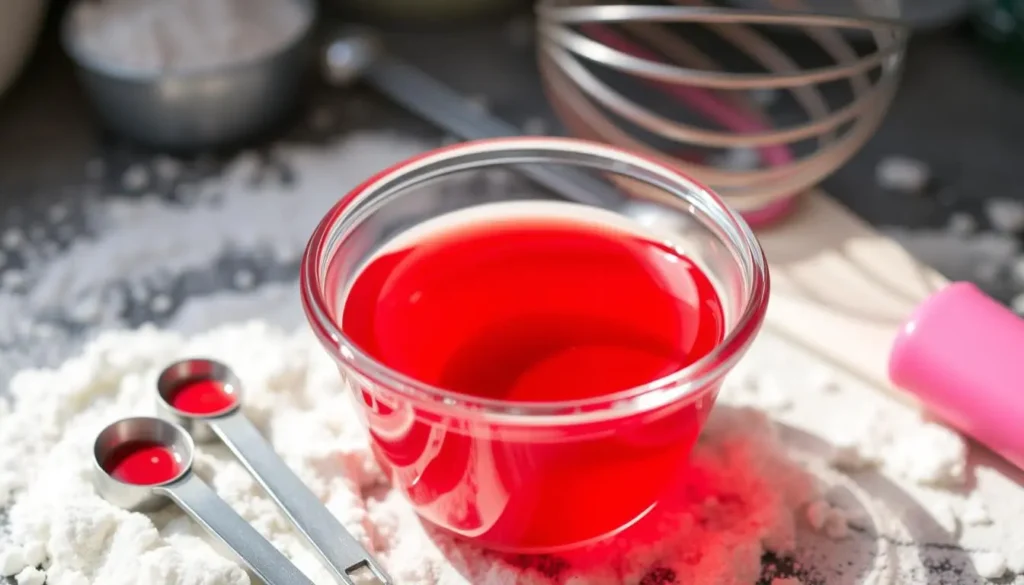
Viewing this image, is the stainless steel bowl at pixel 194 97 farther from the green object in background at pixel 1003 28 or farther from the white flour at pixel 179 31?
the green object in background at pixel 1003 28

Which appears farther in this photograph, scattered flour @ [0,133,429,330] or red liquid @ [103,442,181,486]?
scattered flour @ [0,133,429,330]

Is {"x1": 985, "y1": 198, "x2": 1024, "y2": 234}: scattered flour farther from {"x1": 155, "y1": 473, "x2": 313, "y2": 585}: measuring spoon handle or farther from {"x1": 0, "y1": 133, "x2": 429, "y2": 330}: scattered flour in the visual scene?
{"x1": 155, "y1": 473, "x2": 313, "y2": 585}: measuring spoon handle

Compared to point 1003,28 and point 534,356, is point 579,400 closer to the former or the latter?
point 534,356

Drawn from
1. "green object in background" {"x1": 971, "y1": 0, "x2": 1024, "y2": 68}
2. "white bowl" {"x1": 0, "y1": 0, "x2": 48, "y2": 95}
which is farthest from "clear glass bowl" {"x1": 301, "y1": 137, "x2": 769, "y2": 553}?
"green object in background" {"x1": 971, "y1": 0, "x2": 1024, "y2": 68}

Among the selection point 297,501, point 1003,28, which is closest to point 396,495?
point 297,501

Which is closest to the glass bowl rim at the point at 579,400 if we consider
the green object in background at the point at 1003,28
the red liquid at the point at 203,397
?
the red liquid at the point at 203,397
